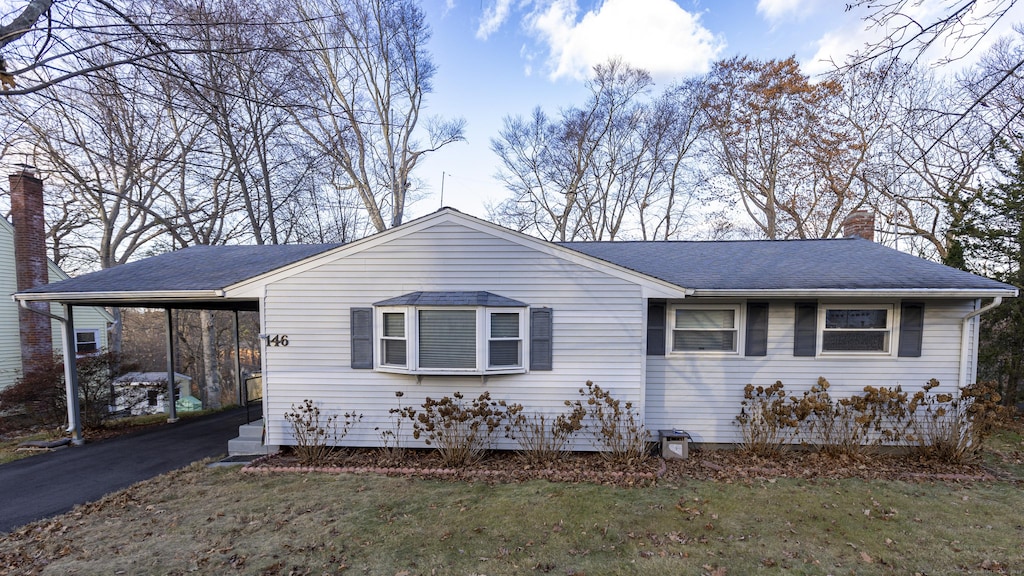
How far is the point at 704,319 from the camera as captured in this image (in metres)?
6.56

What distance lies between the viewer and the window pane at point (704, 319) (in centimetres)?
655

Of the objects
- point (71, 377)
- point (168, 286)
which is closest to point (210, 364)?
point (71, 377)

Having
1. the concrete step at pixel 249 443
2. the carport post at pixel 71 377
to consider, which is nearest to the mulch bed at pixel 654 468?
the concrete step at pixel 249 443

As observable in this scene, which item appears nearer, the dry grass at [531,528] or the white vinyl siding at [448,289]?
the dry grass at [531,528]

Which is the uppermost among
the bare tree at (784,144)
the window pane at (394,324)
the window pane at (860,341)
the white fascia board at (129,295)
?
the bare tree at (784,144)

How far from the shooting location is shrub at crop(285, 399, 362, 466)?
612 cm

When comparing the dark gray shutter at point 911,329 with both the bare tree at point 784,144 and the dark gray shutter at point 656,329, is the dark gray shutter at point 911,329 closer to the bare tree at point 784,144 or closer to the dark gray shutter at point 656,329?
the dark gray shutter at point 656,329

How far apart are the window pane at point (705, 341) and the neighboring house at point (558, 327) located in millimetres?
24

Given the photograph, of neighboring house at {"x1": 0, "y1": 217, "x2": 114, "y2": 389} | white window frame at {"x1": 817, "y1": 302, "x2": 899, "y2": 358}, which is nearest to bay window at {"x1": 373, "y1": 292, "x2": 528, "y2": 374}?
white window frame at {"x1": 817, "y1": 302, "x2": 899, "y2": 358}

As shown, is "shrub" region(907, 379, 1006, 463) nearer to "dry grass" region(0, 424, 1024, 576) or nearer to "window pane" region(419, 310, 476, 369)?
"dry grass" region(0, 424, 1024, 576)

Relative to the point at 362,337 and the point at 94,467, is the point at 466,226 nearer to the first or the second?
the point at 362,337

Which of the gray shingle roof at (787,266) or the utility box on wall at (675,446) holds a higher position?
the gray shingle roof at (787,266)

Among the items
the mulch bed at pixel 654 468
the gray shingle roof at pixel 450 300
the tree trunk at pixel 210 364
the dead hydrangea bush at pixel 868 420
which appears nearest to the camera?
the mulch bed at pixel 654 468

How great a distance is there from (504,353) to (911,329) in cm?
672
